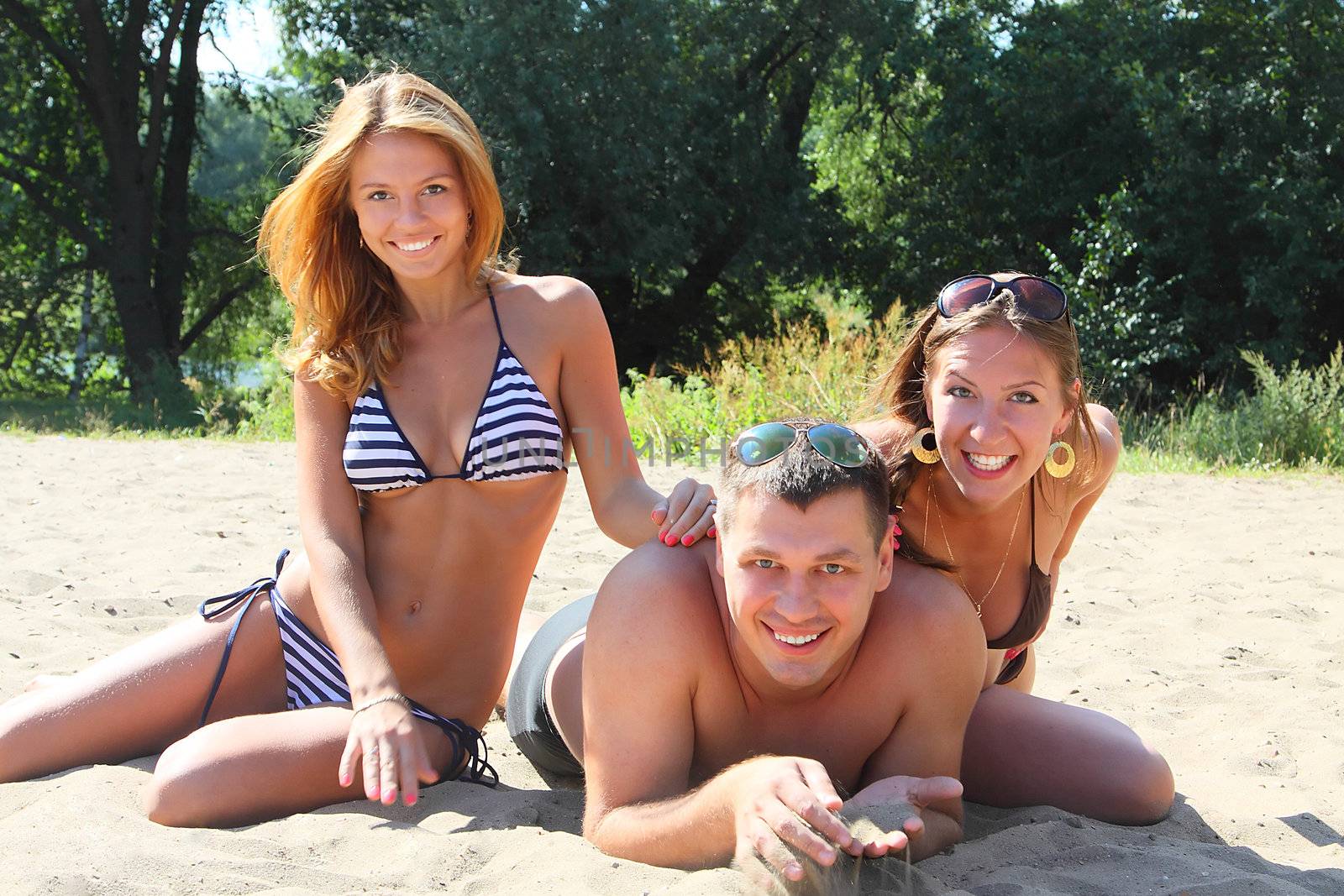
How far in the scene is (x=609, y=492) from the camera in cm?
309

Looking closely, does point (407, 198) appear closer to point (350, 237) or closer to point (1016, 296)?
point (350, 237)

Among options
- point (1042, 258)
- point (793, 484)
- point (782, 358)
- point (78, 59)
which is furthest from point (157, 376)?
point (793, 484)

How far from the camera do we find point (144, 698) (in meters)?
3.02

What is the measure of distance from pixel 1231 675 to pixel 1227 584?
127 cm

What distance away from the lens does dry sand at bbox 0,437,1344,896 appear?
2344 mm

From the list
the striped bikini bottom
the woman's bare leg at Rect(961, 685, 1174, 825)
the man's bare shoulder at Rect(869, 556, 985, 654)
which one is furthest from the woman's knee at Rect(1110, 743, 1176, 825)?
the striped bikini bottom

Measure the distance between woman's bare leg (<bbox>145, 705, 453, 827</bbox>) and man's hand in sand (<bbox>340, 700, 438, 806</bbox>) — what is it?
258mm

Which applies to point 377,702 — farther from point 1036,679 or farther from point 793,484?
point 1036,679

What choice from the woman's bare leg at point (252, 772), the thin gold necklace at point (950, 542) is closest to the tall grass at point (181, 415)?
the woman's bare leg at point (252, 772)

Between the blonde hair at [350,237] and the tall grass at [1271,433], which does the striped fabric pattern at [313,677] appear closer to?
the blonde hair at [350,237]

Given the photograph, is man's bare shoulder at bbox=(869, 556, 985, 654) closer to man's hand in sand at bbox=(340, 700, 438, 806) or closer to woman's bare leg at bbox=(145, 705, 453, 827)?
man's hand in sand at bbox=(340, 700, 438, 806)


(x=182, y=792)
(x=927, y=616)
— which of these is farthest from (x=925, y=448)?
(x=182, y=792)

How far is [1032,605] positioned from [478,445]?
1447 millimetres

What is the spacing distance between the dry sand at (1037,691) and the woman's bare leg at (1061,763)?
0.08 meters
